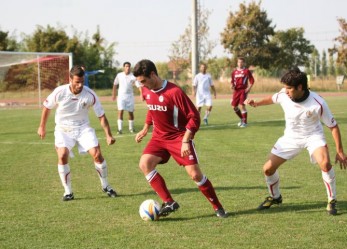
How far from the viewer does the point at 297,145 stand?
661 centimetres

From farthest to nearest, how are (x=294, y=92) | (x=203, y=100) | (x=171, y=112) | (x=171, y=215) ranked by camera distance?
1. (x=203, y=100)
2. (x=171, y=215)
3. (x=171, y=112)
4. (x=294, y=92)

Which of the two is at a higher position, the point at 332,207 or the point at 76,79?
the point at 76,79

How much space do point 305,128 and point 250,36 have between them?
48.9 m

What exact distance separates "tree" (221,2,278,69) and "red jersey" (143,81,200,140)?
1886 inches

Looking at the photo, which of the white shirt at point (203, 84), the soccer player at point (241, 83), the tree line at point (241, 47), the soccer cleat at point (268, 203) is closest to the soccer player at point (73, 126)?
the soccer cleat at point (268, 203)

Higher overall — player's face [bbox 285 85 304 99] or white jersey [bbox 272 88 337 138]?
player's face [bbox 285 85 304 99]

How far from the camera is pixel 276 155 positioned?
6.72m

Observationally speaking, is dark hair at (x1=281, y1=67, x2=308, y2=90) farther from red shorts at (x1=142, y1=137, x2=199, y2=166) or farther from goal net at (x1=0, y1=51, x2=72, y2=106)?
goal net at (x1=0, y1=51, x2=72, y2=106)

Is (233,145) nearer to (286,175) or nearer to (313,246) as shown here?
(286,175)

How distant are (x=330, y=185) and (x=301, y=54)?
53073 millimetres

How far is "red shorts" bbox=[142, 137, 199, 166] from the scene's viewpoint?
6336 mm

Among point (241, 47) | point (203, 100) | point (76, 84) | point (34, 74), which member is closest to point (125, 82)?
point (203, 100)

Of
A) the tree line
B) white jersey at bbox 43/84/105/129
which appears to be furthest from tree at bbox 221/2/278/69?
white jersey at bbox 43/84/105/129

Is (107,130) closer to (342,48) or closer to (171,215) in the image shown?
(171,215)
